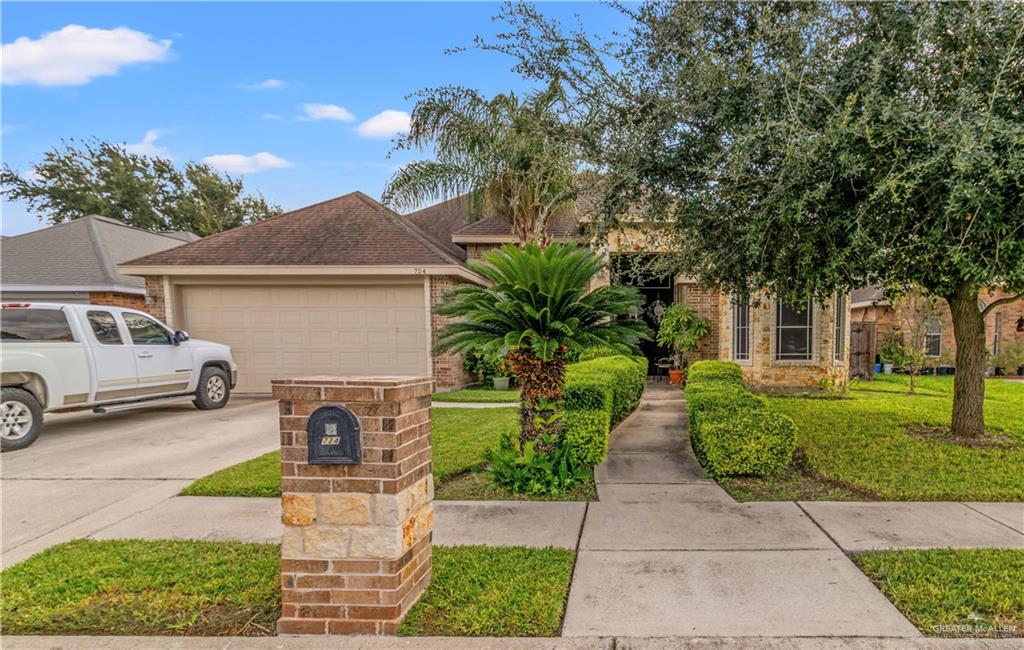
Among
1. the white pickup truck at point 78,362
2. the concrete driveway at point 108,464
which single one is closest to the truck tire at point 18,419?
the white pickup truck at point 78,362

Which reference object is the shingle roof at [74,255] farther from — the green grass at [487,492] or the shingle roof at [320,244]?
the green grass at [487,492]

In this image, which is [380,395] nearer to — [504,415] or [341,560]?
[341,560]

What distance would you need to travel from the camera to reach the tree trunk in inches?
233

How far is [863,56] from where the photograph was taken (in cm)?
435

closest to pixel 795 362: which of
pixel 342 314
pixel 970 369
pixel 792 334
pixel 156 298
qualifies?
pixel 792 334

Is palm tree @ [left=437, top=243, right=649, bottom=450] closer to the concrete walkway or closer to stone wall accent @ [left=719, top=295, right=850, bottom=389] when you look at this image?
the concrete walkway

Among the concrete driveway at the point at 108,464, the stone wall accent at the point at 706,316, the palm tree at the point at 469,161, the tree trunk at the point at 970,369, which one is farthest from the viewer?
the stone wall accent at the point at 706,316

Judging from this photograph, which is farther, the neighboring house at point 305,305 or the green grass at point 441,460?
the neighboring house at point 305,305

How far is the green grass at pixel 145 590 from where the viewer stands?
8.17 ft

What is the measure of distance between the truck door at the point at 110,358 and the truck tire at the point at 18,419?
69 centimetres

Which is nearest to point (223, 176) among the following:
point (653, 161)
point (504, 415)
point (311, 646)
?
point (504, 415)

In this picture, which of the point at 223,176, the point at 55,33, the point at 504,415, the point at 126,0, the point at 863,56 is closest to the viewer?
the point at 863,56

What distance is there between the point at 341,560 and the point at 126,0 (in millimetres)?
9323

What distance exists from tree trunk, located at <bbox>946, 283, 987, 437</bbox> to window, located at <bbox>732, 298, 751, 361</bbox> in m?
4.88
